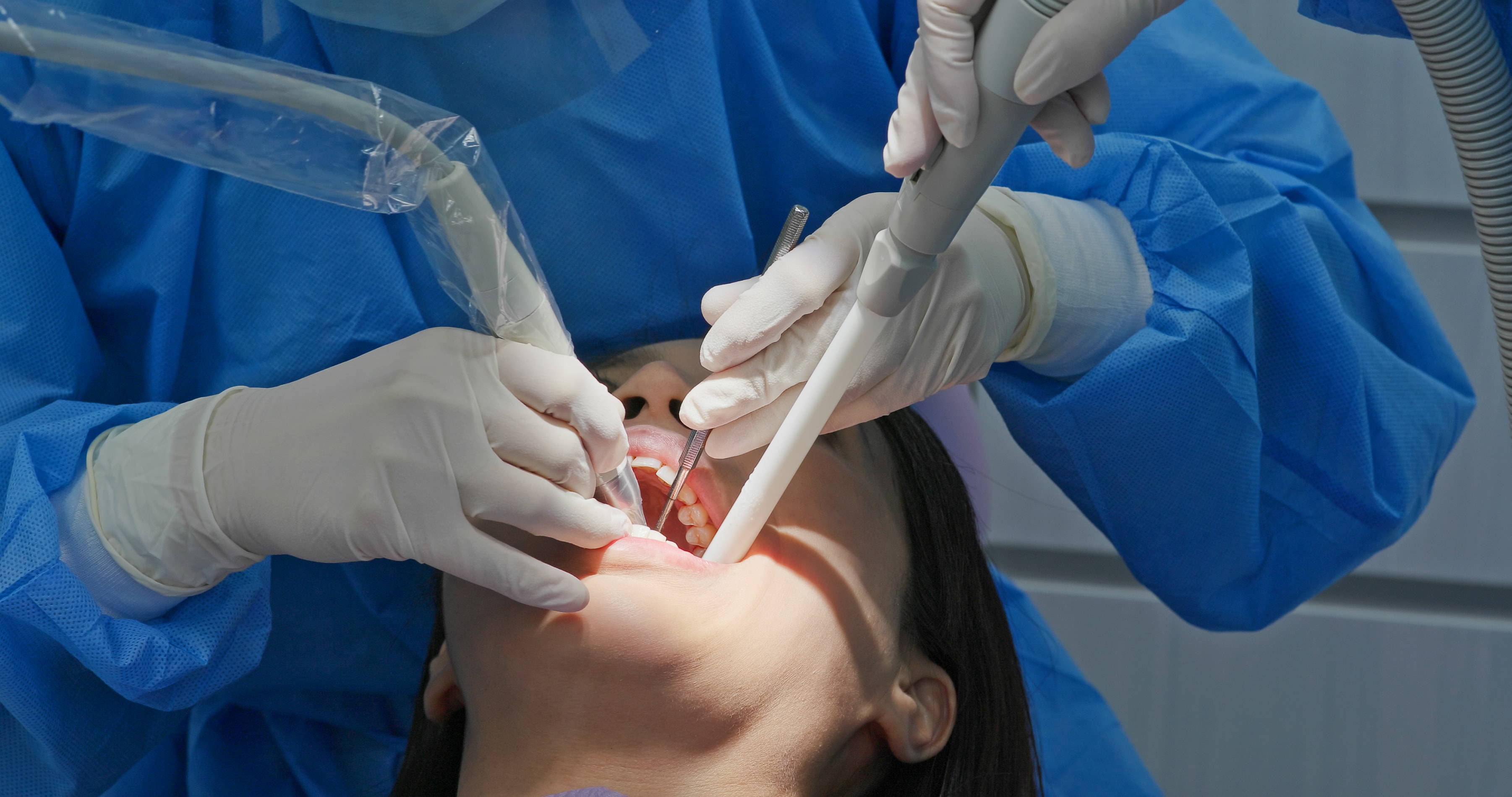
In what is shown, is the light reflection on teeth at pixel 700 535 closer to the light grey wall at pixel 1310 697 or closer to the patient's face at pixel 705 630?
the patient's face at pixel 705 630

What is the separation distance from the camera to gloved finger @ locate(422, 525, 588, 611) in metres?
1.08

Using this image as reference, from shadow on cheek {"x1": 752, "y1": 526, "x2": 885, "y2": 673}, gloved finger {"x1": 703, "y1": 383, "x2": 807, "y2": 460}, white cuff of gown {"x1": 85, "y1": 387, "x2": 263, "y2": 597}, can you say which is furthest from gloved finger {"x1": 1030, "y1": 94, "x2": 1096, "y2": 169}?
white cuff of gown {"x1": 85, "y1": 387, "x2": 263, "y2": 597}

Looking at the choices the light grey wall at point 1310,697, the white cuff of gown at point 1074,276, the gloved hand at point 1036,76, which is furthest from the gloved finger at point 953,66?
the light grey wall at point 1310,697

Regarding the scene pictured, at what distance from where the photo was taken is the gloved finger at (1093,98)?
1.00 metres

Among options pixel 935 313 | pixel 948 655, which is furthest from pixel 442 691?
pixel 935 313

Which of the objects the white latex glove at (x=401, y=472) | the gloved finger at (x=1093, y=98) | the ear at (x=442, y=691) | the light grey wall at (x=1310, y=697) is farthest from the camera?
the light grey wall at (x=1310, y=697)

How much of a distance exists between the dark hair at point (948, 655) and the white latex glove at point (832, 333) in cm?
17

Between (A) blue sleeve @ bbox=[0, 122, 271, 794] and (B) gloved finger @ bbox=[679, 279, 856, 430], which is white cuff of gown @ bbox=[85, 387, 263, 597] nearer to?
(A) blue sleeve @ bbox=[0, 122, 271, 794]

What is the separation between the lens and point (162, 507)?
1.14 metres

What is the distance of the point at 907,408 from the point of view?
62.1 inches

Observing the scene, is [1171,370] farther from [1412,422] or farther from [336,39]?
[336,39]

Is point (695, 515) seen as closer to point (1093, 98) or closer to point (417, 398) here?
point (417, 398)

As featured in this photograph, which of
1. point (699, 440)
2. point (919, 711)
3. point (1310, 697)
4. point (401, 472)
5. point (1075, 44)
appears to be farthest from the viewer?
point (1310, 697)

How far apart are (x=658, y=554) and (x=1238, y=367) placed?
0.79 meters
